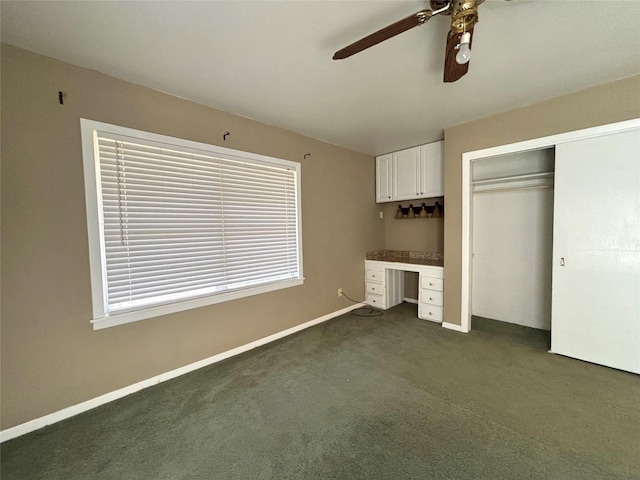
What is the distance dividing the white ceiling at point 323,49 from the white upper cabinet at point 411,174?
3.56 ft

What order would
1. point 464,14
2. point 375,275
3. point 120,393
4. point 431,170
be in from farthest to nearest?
point 375,275
point 431,170
point 120,393
point 464,14

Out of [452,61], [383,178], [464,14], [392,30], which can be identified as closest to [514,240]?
[383,178]

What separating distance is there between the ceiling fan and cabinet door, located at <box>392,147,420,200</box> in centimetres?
249

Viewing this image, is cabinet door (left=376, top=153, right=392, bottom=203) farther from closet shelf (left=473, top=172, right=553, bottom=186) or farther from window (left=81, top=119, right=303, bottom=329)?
window (left=81, top=119, right=303, bottom=329)

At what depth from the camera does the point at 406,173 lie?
4035 millimetres

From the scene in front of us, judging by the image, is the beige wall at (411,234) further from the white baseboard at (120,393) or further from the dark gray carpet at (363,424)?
the white baseboard at (120,393)

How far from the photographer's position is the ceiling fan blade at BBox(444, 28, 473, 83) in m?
1.42

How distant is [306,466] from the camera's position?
4.72 ft

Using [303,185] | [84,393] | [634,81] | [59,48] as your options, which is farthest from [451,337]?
[59,48]

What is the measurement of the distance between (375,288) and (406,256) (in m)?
0.81

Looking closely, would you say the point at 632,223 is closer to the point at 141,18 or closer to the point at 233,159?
the point at 233,159

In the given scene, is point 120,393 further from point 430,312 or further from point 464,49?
point 430,312

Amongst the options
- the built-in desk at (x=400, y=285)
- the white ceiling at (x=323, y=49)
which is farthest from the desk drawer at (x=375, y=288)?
the white ceiling at (x=323, y=49)

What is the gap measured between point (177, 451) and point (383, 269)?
3.24 meters
